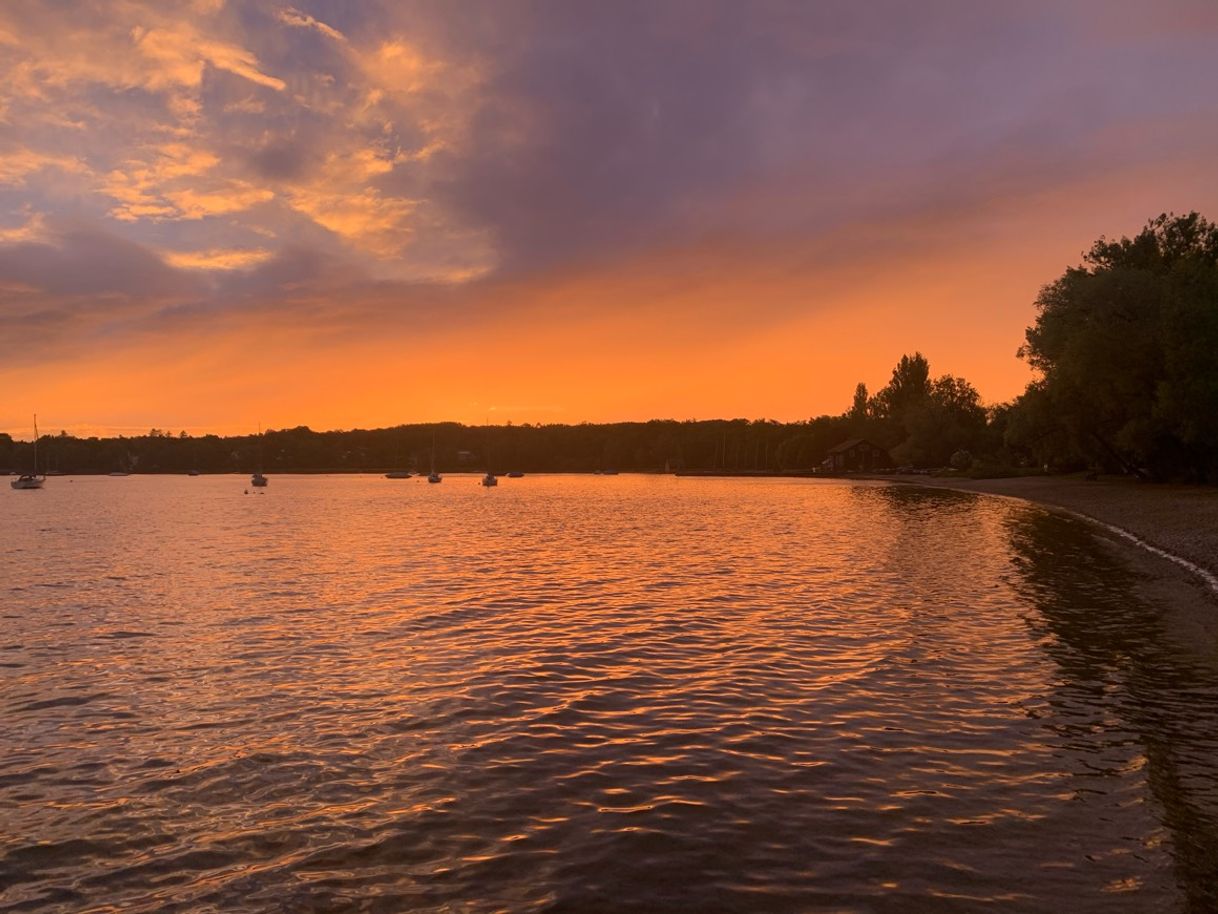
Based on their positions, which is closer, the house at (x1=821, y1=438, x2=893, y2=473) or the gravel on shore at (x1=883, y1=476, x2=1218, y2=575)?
the gravel on shore at (x1=883, y1=476, x2=1218, y2=575)

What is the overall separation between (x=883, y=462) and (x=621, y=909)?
7847 inches

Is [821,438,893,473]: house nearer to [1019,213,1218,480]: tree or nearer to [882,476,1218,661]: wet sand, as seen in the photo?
[882,476,1218,661]: wet sand

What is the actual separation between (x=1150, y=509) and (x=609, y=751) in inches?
2172

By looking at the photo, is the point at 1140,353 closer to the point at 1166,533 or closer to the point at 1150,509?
the point at 1150,509

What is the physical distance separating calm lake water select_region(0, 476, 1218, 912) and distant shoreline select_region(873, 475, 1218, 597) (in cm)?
746

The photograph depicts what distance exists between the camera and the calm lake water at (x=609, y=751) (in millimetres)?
8500

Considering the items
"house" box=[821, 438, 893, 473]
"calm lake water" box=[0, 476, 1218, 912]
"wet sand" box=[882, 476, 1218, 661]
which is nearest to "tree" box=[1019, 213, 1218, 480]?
"wet sand" box=[882, 476, 1218, 661]

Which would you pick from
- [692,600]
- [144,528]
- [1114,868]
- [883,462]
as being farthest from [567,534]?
[883,462]

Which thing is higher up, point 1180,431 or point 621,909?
point 1180,431

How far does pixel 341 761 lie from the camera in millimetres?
12406

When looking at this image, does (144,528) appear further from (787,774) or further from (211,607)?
(787,774)

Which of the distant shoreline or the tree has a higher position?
the tree

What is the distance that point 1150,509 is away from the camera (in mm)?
54062

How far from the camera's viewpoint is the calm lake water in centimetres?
850
